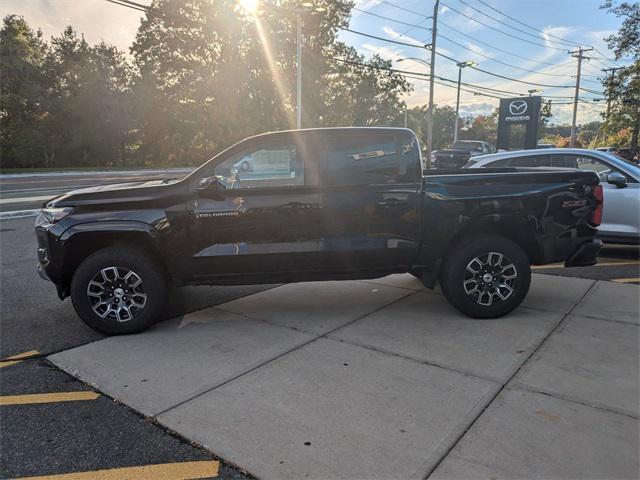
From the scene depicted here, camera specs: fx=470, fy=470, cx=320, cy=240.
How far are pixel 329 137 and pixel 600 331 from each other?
125 inches

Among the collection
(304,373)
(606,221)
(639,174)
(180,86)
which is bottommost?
(304,373)

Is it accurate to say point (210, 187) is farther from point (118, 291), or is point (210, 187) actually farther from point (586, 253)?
point (586, 253)

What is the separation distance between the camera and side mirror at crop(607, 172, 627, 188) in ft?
22.9

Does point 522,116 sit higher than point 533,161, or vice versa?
point 522,116

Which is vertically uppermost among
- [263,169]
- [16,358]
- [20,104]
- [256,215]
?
[20,104]

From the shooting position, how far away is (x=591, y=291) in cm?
568

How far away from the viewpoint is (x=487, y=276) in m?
4.69

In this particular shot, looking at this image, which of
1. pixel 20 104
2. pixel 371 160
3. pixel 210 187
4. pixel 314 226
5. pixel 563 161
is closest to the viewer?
pixel 210 187

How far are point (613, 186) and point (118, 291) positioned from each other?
7.03m

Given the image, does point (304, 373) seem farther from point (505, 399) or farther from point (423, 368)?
point (505, 399)

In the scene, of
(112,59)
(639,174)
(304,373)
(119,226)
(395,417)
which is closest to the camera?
(395,417)

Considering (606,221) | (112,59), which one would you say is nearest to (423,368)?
(606,221)

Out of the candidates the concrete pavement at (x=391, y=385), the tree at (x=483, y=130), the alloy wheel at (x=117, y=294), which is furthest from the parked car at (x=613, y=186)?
the tree at (x=483, y=130)

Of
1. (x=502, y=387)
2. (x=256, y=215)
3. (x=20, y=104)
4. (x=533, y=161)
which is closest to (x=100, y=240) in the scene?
(x=256, y=215)
